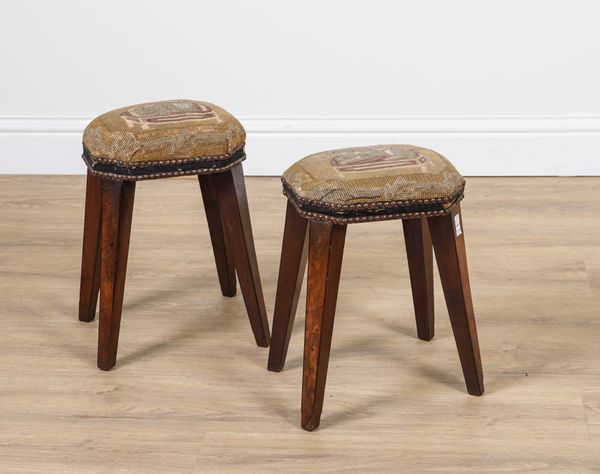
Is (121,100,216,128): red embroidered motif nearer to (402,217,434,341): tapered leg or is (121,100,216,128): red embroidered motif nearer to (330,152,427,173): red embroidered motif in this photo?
(330,152,427,173): red embroidered motif

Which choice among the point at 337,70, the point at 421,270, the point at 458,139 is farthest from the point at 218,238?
the point at 458,139

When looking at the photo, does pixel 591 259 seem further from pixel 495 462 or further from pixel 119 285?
pixel 119 285

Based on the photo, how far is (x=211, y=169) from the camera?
74.4 inches

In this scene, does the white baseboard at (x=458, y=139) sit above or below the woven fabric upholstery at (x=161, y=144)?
below

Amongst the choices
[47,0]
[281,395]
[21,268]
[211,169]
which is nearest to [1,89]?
[47,0]

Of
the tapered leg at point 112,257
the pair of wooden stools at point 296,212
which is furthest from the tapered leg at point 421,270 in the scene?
the tapered leg at point 112,257

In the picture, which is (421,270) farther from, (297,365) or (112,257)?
(112,257)

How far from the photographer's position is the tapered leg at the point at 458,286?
1.76 meters

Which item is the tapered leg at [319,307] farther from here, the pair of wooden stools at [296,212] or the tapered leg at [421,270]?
the tapered leg at [421,270]

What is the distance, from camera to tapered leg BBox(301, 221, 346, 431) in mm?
1697

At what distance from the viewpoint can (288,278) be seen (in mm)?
1855

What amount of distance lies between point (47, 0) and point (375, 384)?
5.48 ft

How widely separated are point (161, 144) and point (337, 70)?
3.93 ft

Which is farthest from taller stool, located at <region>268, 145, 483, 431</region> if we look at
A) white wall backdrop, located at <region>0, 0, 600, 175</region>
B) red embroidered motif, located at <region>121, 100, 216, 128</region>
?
white wall backdrop, located at <region>0, 0, 600, 175</region>
